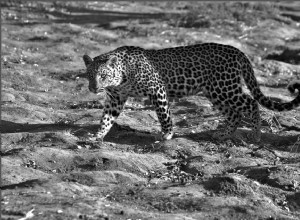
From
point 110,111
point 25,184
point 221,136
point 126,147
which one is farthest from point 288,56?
point 25,184

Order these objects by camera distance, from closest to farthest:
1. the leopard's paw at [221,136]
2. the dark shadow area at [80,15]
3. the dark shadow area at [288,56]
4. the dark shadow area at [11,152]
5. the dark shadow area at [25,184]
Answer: the dark shadow area at [25,184], the dark shadow area at [11,152], the leopard's paw at [221,136], the dark shadow area at [288,56], the dark shadow area at [80,15]

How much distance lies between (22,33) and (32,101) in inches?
235

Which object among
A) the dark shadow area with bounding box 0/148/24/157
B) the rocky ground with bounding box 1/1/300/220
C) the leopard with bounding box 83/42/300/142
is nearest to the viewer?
the rocky ground with bounding box 1/1/300/220

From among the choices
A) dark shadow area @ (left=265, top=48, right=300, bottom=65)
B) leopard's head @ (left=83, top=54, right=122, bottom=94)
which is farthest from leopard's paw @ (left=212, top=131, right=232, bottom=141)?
dark shadow area @ (left=265, top=48, right=300, bottom=65)

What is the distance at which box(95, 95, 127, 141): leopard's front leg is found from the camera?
40.0ft

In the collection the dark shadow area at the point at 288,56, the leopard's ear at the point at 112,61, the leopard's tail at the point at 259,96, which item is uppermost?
the leopard's ear at the point at 112,61

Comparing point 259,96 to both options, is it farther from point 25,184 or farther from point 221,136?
point 25,184

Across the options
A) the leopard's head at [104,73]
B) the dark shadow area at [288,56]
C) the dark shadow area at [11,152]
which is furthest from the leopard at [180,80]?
the dark shadow area at [288,56]

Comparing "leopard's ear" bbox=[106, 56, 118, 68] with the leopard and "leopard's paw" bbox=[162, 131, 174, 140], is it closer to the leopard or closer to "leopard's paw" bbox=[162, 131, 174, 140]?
the leopard

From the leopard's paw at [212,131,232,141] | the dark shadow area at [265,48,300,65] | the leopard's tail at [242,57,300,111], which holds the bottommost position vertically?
the dark shadow area at [265,48,300,65]

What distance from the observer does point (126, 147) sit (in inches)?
464

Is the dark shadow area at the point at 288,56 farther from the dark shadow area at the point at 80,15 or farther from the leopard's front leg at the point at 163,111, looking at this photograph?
the leopard's front leg at the point at 163,111

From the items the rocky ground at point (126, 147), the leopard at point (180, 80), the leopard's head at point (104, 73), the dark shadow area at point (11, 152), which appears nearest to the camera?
the rocky ground at point (126, 147)

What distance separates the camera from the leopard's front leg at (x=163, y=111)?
11977 millimetres
